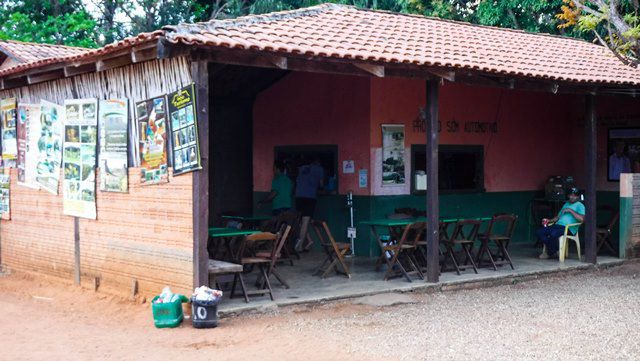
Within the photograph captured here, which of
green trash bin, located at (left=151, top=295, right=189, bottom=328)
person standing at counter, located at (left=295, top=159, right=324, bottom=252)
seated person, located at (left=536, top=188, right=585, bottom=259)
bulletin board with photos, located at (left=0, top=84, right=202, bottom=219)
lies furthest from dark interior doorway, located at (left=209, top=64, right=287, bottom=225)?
green trash bin, located at (left=151, top=295, right=189, bottom=328)

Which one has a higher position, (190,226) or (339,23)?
(339,23)

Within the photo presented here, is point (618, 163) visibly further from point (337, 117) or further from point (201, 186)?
point (201, 186)

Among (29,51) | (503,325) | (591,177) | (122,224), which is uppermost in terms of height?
(29,51)

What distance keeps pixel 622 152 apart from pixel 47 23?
17.6 m

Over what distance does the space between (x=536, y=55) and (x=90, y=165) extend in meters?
7.22


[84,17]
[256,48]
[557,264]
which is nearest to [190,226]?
[256,48]

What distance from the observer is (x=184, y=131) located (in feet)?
27.9

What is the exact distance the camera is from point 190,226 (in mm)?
8453

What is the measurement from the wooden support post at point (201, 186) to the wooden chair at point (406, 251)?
2.88m

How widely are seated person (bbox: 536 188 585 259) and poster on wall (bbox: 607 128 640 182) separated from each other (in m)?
2.53

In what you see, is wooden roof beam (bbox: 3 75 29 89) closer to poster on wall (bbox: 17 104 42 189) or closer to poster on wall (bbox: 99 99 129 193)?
poster on wall (bbox: 17 104 42 189)

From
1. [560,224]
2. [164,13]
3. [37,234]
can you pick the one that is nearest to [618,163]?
[560,224]

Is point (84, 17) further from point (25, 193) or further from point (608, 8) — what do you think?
point (608, 8)

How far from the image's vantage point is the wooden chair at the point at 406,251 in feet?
34.1
